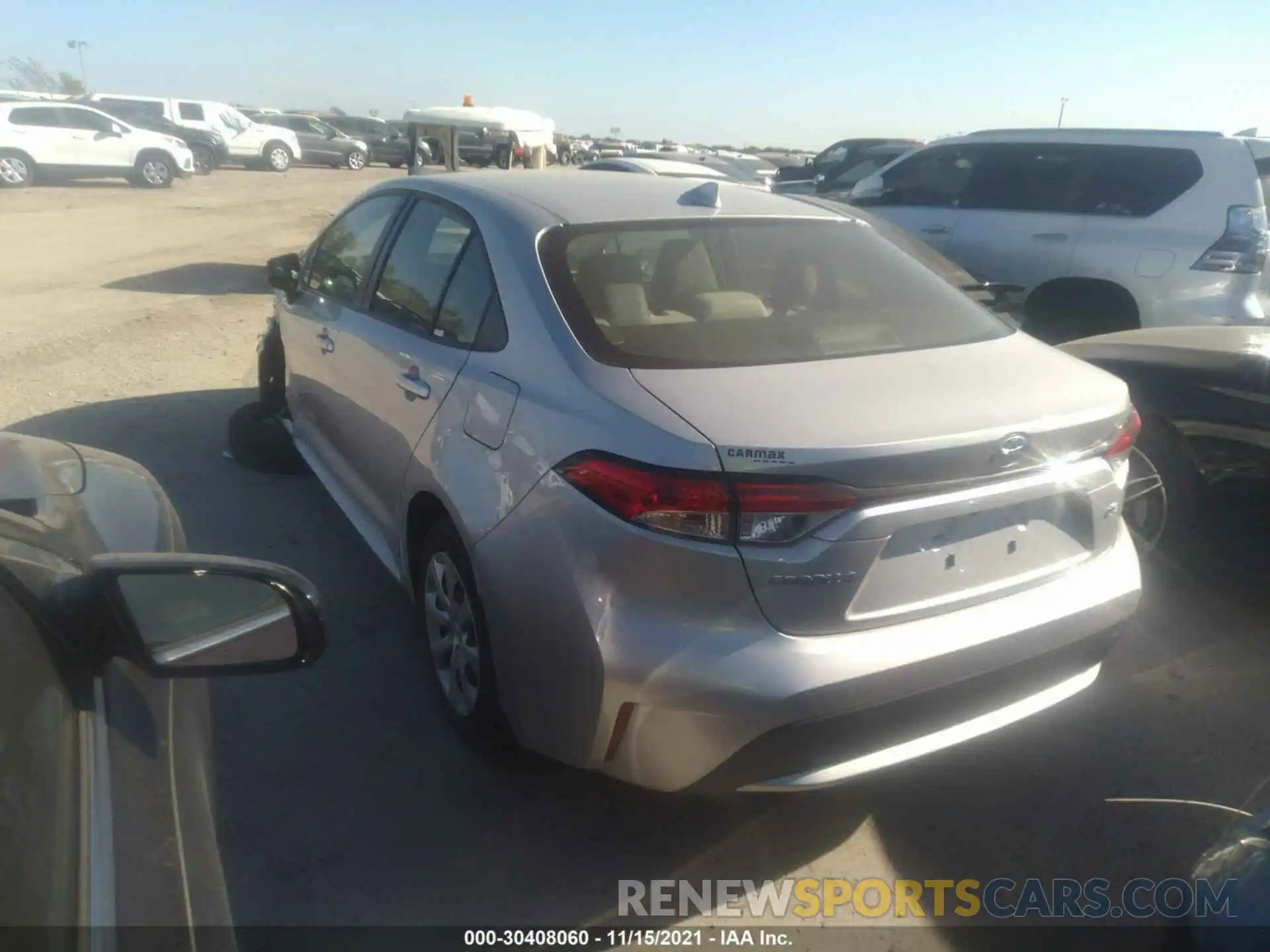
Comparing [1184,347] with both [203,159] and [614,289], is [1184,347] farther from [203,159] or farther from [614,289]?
[203,159]

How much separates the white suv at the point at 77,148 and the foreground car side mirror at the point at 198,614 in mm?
22734

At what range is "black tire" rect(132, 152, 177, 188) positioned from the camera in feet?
70.9

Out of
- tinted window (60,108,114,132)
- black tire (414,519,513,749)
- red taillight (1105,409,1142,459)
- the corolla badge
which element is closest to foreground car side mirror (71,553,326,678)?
black tire (414,519,513,749)

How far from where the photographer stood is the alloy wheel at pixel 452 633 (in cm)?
288

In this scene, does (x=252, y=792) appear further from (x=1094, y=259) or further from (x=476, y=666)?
(x=1094, y=259)

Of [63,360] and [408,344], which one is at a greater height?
[408,344]

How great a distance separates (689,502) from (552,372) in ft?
1.92

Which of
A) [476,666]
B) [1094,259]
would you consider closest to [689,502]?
[476,666]

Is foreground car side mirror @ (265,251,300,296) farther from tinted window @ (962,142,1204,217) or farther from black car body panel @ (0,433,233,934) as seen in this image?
tinted window @ (962,142,1204,217)

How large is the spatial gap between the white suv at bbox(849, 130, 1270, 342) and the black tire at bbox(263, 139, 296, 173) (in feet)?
83.1

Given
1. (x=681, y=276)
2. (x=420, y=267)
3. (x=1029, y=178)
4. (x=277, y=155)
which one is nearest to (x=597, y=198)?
(x=681, y=276)

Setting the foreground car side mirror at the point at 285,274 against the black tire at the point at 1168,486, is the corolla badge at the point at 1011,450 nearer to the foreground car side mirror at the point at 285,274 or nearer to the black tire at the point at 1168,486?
the black tire at the point at 1168,486

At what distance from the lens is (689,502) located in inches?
84.3

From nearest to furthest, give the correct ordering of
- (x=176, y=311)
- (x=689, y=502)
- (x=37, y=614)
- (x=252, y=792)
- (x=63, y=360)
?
(x=37, y=614) → (x=689, y=502) → (x=252, y=792) → (x=63, y=360) → (x=176, y=311)
